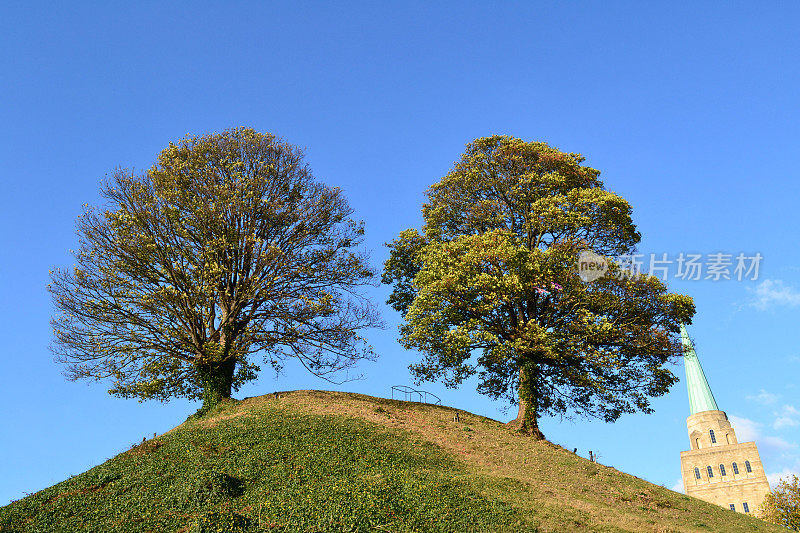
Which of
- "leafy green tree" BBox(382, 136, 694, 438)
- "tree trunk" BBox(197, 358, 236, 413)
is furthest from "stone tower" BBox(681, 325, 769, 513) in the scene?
"tree trunk" BBox(197, 358, 236, 413)

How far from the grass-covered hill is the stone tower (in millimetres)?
57235

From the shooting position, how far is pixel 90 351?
2877 cm

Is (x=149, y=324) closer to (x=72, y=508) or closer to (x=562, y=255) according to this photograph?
(x=72, y=508)

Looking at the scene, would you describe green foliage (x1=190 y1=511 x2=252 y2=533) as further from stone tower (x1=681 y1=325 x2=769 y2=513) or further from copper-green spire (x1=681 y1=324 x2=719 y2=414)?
copper-green spire (x1=681 y1=324 x2=719 y2=414)

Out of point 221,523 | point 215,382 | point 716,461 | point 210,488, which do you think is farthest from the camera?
point 716,461

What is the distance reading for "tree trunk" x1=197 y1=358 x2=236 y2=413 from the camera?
96.6ft

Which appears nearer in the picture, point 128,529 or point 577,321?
point 128,529

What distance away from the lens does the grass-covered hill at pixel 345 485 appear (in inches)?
680

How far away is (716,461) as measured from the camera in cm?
7469

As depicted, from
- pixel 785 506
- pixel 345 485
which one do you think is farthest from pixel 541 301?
pixel 785 506

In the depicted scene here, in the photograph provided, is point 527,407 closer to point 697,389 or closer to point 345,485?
point 345,485

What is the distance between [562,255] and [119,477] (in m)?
22.0

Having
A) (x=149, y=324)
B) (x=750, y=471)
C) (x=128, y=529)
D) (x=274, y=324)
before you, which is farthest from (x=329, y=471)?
(x=750, y=471)

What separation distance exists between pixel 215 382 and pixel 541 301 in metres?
17.9
